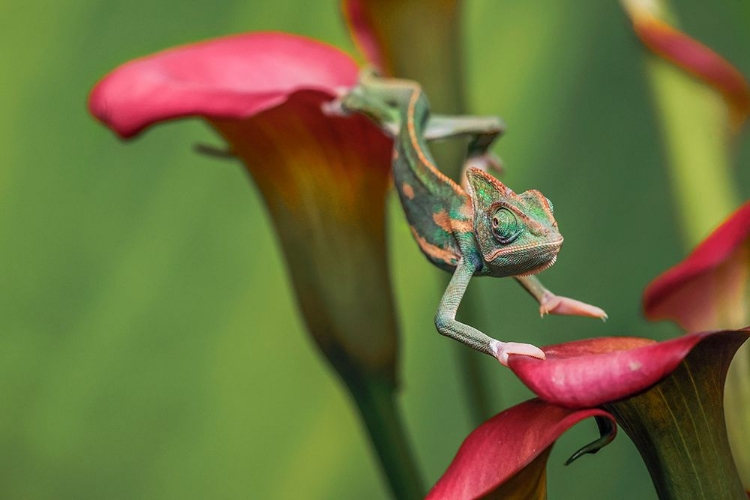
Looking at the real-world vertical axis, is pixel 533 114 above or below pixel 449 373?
above

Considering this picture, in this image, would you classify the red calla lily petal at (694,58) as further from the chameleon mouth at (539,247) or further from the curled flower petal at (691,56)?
the chameleon mouth at (539,247)

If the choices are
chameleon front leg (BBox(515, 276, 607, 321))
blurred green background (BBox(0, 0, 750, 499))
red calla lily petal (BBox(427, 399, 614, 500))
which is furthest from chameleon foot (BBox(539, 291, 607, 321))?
blurred green background (BBox(0, 0, 750, 499))

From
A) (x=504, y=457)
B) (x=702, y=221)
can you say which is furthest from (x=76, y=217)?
(x=504, y=457)

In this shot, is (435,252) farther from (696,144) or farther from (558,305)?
(696,144)

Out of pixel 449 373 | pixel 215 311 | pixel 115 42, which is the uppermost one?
pixel 115 42

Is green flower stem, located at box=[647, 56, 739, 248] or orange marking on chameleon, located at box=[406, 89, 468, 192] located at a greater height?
orange marking on chameleon, located at box=[406, 89, 468, 192]

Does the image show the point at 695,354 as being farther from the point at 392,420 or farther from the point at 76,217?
the point at 76,217

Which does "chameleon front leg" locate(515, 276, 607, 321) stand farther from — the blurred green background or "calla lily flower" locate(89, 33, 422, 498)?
the blurred green background
